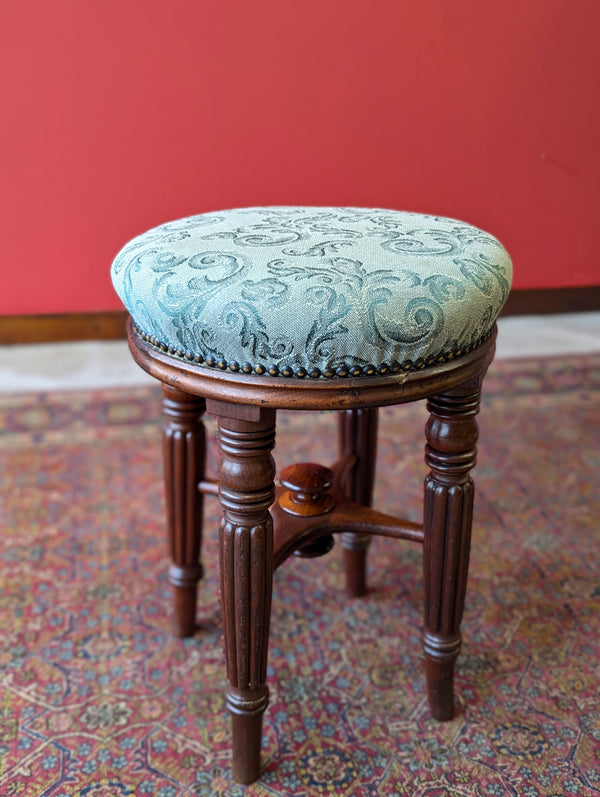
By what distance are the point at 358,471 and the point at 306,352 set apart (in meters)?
0.52

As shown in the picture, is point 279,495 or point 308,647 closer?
point 279,495

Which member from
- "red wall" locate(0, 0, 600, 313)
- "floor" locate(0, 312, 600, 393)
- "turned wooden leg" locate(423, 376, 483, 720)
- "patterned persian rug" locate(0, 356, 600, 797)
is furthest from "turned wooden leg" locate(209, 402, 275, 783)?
"red wall" locate(0, 0, 600, 313)

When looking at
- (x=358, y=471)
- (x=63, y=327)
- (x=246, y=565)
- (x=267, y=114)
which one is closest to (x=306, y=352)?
(x=246, y=565)

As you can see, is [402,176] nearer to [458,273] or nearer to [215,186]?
[215,186]

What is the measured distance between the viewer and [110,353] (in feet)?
7.70

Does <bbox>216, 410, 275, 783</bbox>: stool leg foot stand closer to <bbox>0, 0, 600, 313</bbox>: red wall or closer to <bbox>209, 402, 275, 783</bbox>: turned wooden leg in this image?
<bbox>209, 402, 275, 783</bbox>: turned wooden leg

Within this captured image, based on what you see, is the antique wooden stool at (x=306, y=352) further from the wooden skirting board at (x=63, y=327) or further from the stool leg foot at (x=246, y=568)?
the wooden skirting board at (x=63, y=327)

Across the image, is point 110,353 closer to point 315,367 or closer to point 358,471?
point 358,471

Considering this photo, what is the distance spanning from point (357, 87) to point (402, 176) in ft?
0.94

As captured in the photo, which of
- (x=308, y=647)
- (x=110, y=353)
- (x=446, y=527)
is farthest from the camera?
(x=110, y=353)

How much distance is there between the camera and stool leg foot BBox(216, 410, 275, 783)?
0.84 metres

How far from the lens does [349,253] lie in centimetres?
85

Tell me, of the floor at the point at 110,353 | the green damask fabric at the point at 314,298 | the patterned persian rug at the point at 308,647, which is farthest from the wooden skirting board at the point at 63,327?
the green damask fabric at the point at 314,298

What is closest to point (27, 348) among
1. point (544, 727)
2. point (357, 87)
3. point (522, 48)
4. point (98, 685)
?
point (357, 87)
